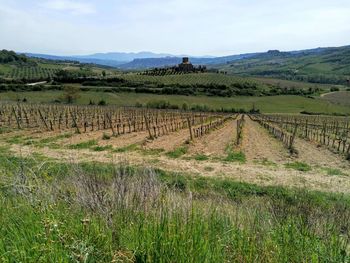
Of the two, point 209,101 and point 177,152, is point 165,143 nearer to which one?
point 177,152

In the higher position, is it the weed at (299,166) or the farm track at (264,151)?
the weed at (299,166)

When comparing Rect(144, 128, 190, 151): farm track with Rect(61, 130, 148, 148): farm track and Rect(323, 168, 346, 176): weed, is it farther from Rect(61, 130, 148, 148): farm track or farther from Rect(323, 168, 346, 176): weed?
Rect(323, 168, 346, 176): weed

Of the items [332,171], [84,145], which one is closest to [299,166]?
[332,171]

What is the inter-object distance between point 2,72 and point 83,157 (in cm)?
13839

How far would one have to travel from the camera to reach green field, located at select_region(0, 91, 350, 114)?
82.2 m

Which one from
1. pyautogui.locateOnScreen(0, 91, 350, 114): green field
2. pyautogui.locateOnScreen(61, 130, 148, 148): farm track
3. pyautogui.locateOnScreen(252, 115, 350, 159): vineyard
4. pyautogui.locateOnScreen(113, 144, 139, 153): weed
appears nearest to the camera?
pyautogui.locateOnScreen(113, 144, 139, 153): weed

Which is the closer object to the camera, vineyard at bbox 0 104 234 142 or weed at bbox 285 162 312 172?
weed at bbox 285 162 312 172

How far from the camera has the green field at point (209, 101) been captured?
8219 centimetres

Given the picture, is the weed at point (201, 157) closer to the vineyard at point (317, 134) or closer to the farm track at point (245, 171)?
the farm track at point (245, 171)

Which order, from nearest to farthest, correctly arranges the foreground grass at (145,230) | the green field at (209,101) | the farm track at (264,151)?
1. the foreground grass at (145,230)
2. the farm track at (264,151)
3. the green field at (209,101)

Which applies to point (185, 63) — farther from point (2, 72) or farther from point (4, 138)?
point (4, 138)

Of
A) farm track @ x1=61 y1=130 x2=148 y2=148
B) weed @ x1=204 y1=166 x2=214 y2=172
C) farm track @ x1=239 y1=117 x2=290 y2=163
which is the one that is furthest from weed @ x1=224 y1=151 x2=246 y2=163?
farm track @ x1=61 y1=130 x2=148 y2=148

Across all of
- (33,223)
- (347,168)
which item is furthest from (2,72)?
(33,223)

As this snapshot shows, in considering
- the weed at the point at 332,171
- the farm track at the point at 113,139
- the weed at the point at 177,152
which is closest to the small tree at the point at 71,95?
the farm track at the point at 113,139
